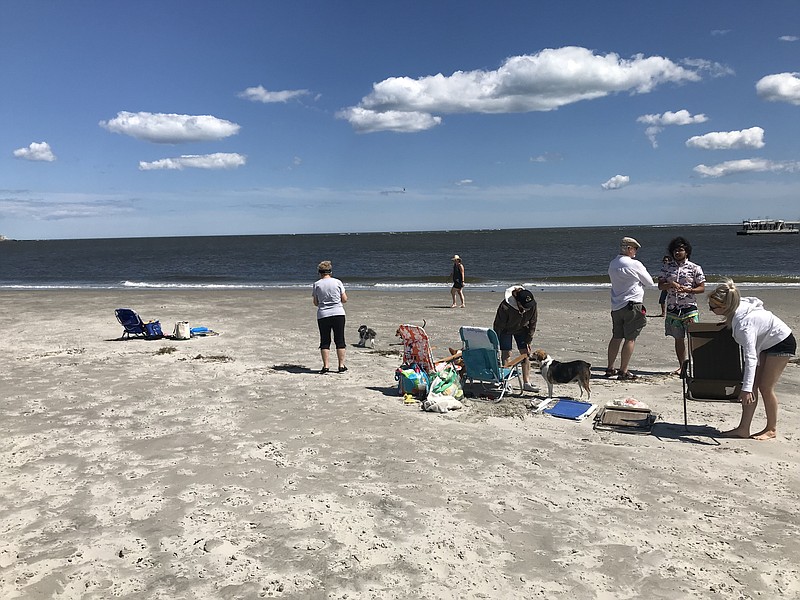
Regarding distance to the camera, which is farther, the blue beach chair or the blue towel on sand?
the blue towel on sand

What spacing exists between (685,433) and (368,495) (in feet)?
10.6

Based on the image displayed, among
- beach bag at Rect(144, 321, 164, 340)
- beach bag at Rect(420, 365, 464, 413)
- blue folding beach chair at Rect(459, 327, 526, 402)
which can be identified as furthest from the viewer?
beach bag at Rect(144, 321, 164, 340)

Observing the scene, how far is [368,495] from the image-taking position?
14.0 ft

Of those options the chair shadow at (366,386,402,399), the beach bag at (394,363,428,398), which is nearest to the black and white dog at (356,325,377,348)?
the chair shadow at (366,386,402,399)

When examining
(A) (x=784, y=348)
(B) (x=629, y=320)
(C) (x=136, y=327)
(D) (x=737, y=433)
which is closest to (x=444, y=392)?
(B) (x=629, y=320)

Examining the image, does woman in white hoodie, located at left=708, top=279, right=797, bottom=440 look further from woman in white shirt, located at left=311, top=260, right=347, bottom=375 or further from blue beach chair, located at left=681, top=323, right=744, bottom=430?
woman in white shirt, located at left=311, top=260, right=347, bottom=375

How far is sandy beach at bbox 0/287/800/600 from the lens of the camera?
3275 mm

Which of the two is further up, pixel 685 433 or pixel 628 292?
pixel 628 292

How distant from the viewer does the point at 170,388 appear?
7426 millimetres

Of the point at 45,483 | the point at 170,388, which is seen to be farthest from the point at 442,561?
the point at 170,388

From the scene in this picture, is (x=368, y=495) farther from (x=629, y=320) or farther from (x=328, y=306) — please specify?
(x=629, y=320)

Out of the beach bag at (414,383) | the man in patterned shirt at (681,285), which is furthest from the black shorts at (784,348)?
the beach bag at (414,383)

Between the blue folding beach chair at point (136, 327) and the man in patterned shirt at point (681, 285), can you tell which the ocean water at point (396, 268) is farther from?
the man in patterned shirt at point (681, 285)

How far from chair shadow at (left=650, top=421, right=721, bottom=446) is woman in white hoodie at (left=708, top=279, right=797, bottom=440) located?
0.43 metres
